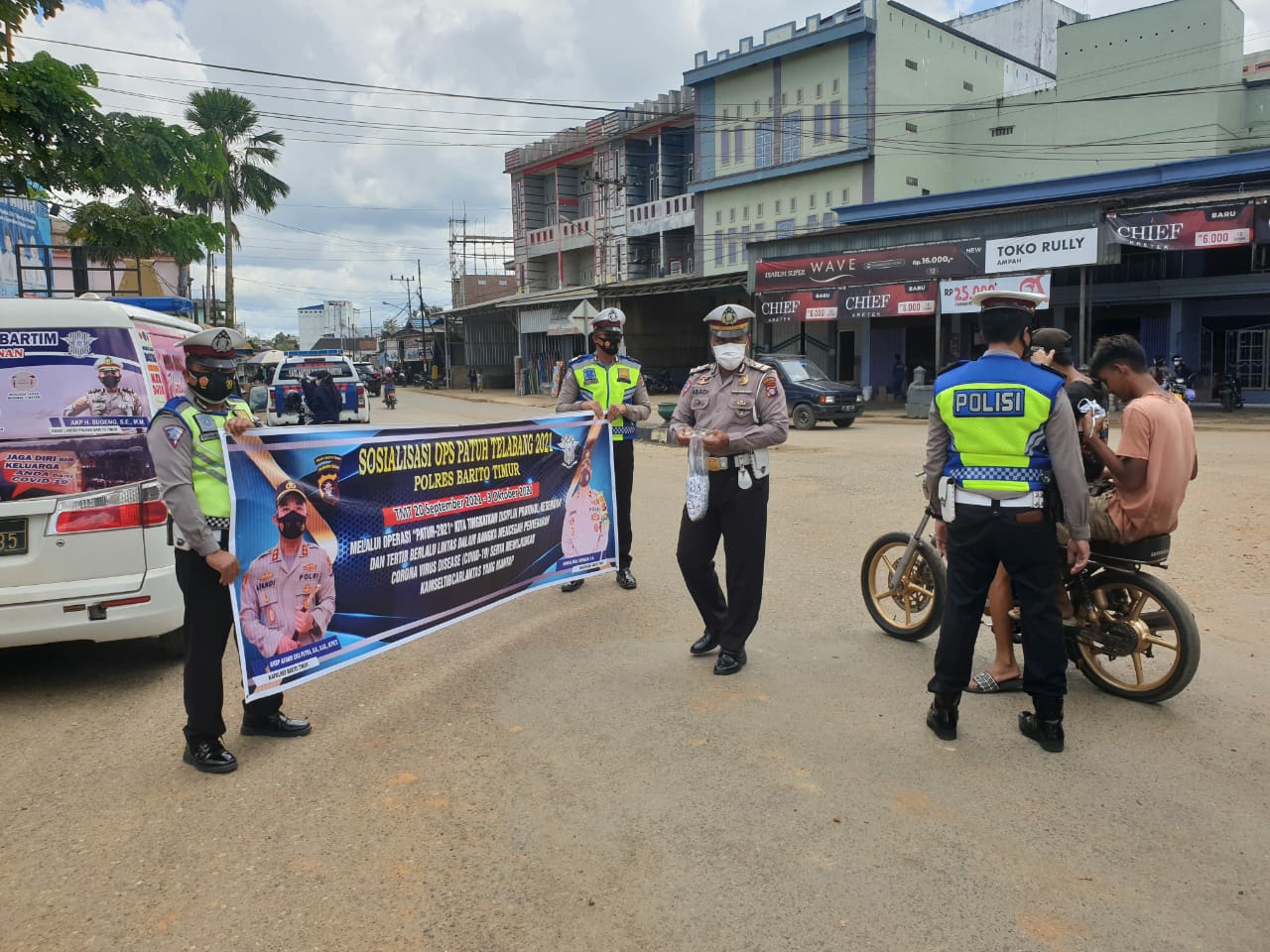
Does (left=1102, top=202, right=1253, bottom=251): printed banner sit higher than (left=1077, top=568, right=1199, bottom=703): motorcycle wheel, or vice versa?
(left=1102, top=202, right=1253, bottom=251): printed banner

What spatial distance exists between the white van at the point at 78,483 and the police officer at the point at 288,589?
47.6 inches

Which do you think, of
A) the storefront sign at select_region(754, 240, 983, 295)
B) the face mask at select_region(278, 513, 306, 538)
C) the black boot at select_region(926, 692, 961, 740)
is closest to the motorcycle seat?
the black boot at select_region(926, 692, 961, 740)

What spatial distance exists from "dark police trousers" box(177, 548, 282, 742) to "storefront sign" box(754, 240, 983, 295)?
23230 mm

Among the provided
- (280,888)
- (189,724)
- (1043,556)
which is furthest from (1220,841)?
(189,724)

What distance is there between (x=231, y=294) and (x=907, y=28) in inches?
1099

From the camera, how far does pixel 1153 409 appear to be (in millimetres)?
4250

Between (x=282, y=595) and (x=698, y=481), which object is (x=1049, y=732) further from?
(x=282, y=595)

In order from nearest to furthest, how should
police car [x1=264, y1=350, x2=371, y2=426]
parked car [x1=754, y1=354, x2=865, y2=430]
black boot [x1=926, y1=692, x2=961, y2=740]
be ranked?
black boot [x1=926, y1=692, x2=961, y2=740] → parked car [x1=754, y1=354, x2=865, y2=430] → police car [x1=264, y1=350, x2=371, y2=426]

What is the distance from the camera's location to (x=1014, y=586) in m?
3.96

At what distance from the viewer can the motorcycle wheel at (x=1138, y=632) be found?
4.19m

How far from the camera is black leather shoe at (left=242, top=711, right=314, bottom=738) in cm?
424

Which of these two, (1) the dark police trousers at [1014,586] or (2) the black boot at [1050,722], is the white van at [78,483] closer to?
(1) the dark police trousers at [1014,586]

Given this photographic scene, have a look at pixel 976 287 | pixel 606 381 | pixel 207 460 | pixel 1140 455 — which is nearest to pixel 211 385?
pixel 207 460

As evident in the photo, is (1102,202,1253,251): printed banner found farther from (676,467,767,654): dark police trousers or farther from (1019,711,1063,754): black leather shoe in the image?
(1019,711,1063,754): black leather shoe
